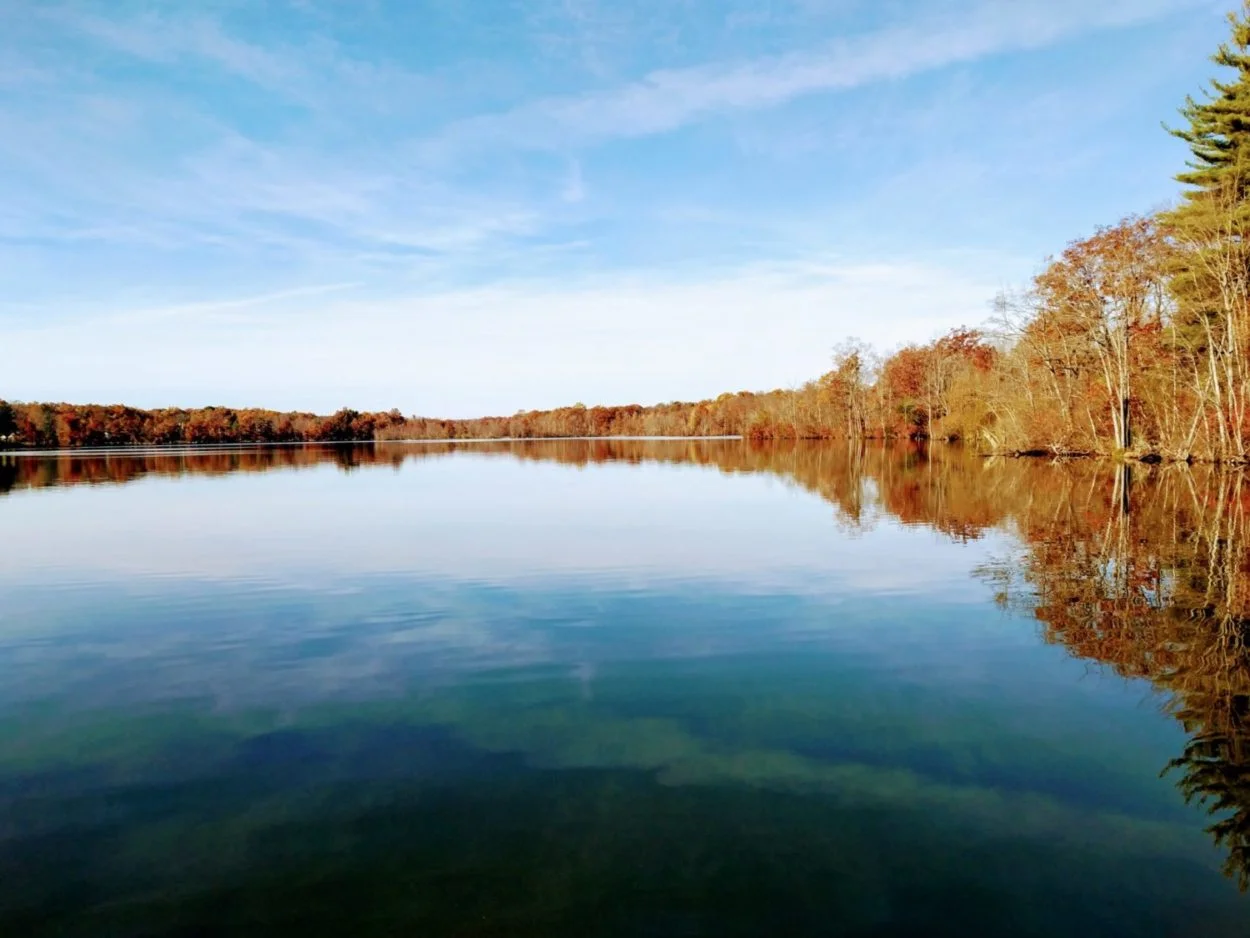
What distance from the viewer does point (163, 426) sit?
447ft

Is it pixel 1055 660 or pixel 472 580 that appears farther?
pixel 472 580

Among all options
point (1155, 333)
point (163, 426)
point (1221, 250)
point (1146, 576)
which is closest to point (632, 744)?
point (1146, 576)

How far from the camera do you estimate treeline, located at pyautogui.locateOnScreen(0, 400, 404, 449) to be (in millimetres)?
120562

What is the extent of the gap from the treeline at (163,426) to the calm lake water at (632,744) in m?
127

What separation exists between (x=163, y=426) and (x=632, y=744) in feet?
Result: 507

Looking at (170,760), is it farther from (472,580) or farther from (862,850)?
(472,580)

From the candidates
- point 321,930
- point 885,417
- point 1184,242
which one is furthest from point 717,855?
point 885,417

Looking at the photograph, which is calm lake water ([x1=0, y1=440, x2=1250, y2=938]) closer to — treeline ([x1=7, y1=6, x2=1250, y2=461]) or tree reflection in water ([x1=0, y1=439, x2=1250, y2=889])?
tree reflection in water ([x1=0, y1=439, x2=1250, y2=889])

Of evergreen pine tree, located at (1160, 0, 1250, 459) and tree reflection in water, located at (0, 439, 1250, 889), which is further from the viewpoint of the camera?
evergreen pine tree, located at (1160, 0, 1250, 459)

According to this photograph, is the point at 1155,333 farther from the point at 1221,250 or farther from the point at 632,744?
the point at 632,744

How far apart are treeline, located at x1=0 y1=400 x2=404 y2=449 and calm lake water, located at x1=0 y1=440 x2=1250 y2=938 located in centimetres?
12696

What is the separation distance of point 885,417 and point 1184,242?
61.0m

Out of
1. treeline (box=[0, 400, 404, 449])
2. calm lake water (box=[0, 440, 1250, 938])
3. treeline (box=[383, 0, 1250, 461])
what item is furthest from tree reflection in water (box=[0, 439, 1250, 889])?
treeline (box=[0, 400, 404, 449])

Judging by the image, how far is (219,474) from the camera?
42344 mm
